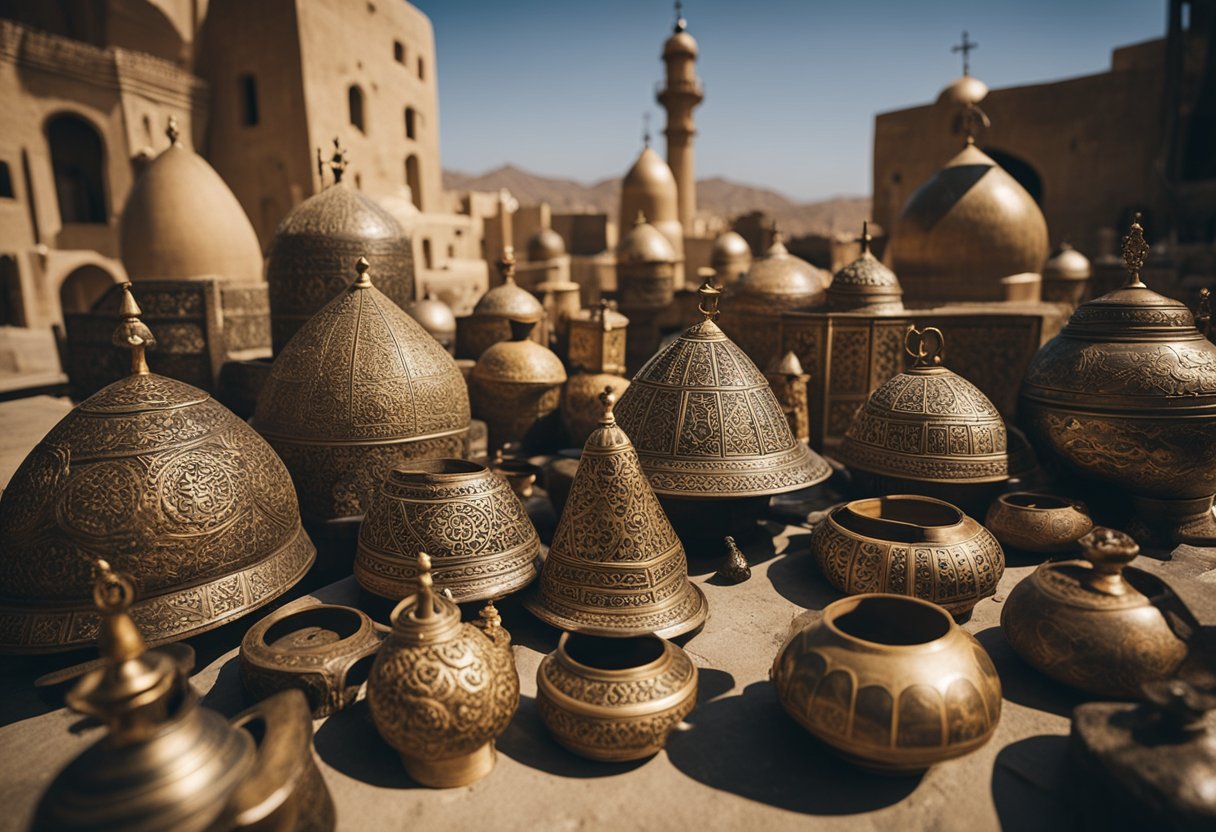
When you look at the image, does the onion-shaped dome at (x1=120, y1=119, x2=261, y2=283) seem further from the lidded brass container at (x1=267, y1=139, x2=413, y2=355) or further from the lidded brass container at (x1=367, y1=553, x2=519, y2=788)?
the lidded brass container at (x1=367, y1=553, x2=519, y2=788)

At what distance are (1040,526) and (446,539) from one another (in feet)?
10.8

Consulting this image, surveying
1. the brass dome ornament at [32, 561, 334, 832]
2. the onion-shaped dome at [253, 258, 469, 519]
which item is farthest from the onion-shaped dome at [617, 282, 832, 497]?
the brass dome ornament at [32, 561, 334, 832]

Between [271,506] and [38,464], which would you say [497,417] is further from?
[38,464]

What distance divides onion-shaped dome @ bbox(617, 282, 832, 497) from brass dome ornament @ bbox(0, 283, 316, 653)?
201cm

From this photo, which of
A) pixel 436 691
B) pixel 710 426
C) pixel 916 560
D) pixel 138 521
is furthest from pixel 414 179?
pixel 436 691

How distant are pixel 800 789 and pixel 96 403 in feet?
10.7

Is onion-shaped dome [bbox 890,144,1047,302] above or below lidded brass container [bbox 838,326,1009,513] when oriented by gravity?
above

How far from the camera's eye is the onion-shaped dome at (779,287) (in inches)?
319

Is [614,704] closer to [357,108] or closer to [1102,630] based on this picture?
[1102,630]

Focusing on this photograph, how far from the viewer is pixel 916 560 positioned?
3.38 m

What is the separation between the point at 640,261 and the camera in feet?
40.0

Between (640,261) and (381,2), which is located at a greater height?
(381,2)

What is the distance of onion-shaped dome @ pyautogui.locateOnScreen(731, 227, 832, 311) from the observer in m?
8.09

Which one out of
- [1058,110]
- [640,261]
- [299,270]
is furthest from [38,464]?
[1058,110]
